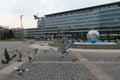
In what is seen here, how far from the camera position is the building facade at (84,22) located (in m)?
123

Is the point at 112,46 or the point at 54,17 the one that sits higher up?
the point at 54,17

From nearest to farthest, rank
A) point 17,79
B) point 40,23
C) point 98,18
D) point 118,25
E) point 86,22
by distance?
point 17,79
point 118,25
point 98,18
point 86,22
point 40,23

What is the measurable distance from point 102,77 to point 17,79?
3.72 meters

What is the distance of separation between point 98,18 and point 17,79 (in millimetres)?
122861

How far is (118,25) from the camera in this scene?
4702 inches

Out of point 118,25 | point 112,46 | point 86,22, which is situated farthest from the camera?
point 86,22

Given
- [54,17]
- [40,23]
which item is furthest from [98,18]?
[40,23]

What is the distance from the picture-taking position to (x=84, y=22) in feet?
465

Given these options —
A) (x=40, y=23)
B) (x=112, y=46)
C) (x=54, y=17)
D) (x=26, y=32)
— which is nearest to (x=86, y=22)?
(x=54, y=17)

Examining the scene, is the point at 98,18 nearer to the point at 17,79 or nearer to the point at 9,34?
the point at 9,34

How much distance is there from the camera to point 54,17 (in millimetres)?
166750

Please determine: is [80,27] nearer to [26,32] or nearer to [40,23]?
[40,23]

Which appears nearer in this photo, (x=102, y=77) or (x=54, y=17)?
(x=102, y=77)

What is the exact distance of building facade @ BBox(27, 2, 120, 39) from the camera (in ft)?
402
